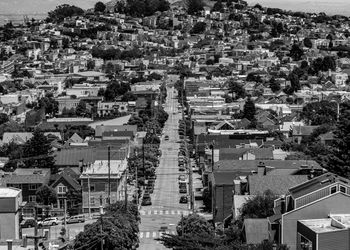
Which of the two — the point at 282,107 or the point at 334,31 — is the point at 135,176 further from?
the point at 334,31

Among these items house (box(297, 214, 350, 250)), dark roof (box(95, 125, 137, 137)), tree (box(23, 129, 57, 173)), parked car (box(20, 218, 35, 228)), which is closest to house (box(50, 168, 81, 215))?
parked car (box(20, 218, 35, 228))

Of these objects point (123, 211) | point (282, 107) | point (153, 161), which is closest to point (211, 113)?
point (282, 107)

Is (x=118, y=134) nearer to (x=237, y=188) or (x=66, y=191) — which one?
(x=66, y=191)

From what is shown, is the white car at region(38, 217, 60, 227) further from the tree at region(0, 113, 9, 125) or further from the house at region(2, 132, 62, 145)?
the tree at region(0, 113, 9, 125)

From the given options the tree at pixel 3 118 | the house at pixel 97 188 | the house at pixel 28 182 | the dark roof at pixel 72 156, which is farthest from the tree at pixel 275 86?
the house at pixel 97 188

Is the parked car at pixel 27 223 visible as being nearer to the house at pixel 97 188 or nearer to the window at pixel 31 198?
the house at pixel 97 188

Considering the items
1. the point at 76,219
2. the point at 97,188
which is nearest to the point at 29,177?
the point at 97,188
